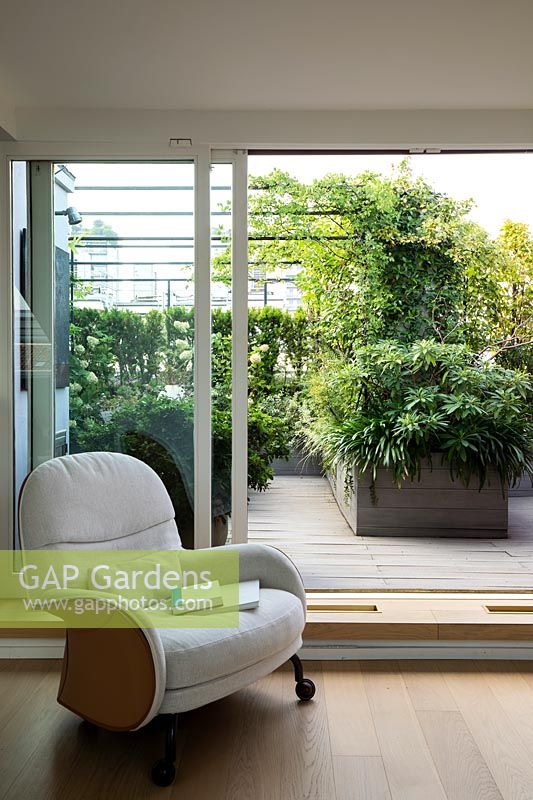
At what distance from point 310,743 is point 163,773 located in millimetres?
545

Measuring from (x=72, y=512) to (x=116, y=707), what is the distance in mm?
734

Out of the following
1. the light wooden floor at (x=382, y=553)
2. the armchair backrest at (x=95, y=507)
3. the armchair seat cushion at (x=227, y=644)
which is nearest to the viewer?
the armchair seat cushion at (x=227, y=644)

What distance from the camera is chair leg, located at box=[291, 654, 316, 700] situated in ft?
9.60

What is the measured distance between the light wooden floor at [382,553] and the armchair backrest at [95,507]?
1547mm

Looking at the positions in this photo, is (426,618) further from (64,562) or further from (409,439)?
(409,439)

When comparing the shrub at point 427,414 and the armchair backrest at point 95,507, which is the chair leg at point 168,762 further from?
the shrub at point 427,414

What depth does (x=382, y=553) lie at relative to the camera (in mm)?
5137

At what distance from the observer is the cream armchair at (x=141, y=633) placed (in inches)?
93.0

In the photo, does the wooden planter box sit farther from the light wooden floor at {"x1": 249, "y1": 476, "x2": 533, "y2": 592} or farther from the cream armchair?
the cream armchair

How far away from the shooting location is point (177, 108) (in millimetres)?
3631

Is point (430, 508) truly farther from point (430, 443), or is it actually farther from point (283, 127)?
point (283, 127)

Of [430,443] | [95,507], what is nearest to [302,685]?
[95,507]

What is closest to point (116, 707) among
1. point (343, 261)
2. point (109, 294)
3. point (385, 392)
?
point (109, 294)

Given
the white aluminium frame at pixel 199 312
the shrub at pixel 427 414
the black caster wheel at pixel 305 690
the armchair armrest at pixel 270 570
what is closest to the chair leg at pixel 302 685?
the black caster wheel at pixel 305 690
